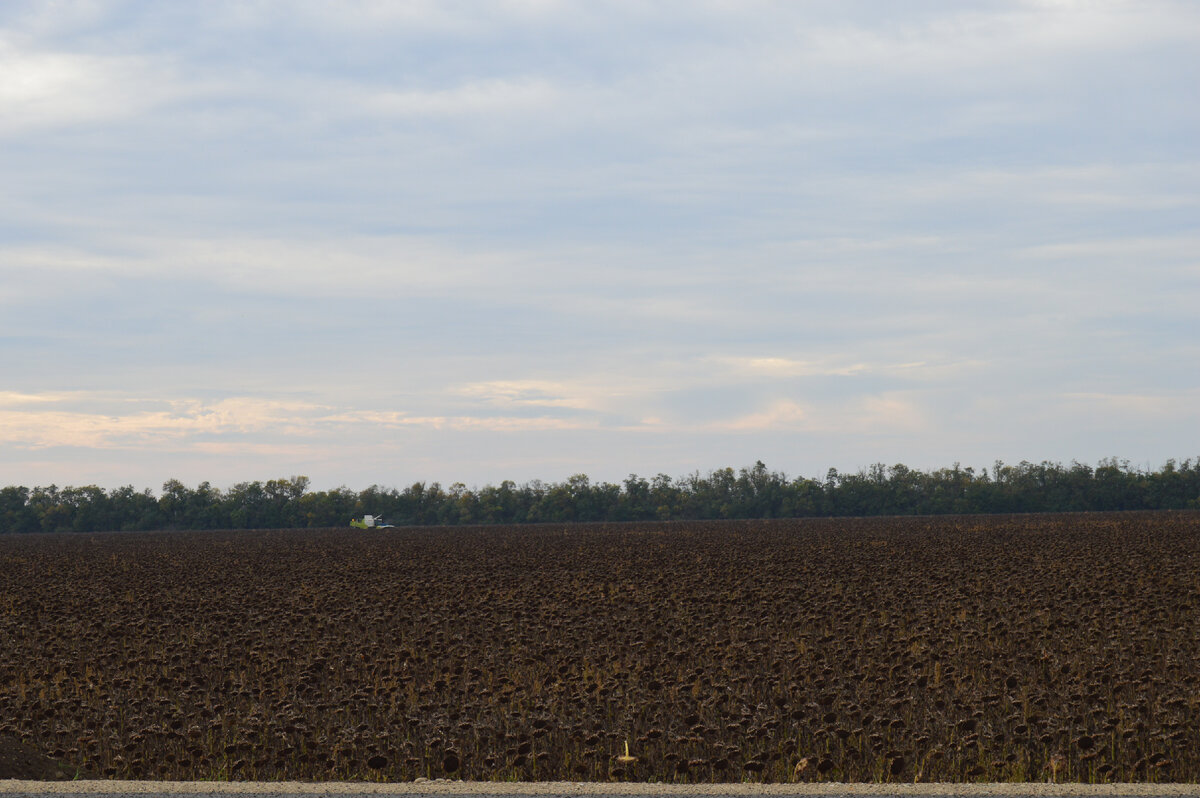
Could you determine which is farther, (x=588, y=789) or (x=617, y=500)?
(x=617, y=500)

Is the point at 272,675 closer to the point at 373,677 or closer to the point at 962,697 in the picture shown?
the point at 373,677

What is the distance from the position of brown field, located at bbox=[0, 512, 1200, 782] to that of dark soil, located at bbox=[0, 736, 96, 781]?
224 millimetres

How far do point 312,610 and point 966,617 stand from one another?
470 inches

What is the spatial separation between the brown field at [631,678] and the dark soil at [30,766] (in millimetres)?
224

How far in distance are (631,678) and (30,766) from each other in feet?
21.0

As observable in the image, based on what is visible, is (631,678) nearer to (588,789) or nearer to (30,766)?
(30,766)

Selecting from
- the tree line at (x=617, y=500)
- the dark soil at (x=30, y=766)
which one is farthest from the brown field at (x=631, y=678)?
the tree line at (x=617, y=500)

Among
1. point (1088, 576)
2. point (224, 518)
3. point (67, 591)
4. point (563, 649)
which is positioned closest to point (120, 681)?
point (563, 649)

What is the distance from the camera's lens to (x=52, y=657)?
16.1 m

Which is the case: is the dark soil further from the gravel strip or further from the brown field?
the gravel strip

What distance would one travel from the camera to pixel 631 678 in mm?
13352

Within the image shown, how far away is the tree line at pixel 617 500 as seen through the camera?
120 meters

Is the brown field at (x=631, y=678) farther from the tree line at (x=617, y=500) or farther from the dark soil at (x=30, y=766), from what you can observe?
the tree line at (x=617, y=500)

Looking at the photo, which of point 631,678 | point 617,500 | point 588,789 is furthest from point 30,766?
point 617,500
